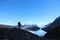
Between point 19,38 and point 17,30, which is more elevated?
point 17,30

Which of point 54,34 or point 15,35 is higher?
point 54,34

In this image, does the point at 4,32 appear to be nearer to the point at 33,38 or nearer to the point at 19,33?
the point at 19,33

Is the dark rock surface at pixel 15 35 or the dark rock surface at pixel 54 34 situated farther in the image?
the dark rock surface at pixel 54 34

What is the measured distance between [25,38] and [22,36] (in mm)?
1223

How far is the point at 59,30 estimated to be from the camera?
148ft

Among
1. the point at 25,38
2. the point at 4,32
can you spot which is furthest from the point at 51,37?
the point at 4,32

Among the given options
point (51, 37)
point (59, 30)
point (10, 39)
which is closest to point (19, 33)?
point (10, 39)

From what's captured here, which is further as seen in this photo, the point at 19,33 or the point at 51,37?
the point at 51,37

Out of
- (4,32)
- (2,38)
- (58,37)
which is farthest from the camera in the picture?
(58,37)

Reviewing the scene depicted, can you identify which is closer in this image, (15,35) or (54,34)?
(15,35)

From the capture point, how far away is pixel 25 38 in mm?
39250

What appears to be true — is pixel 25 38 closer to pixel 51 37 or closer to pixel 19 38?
pixel 19 38

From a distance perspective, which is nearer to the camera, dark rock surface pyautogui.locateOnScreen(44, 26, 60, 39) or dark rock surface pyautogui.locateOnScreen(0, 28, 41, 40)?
dark rock surface pyautogui.locateOnScreen(0, 28, 41, 40)

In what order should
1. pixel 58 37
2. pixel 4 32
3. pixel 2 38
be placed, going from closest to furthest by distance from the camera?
pixel 2 38 → pixel 4 32 → pixel 58 37
